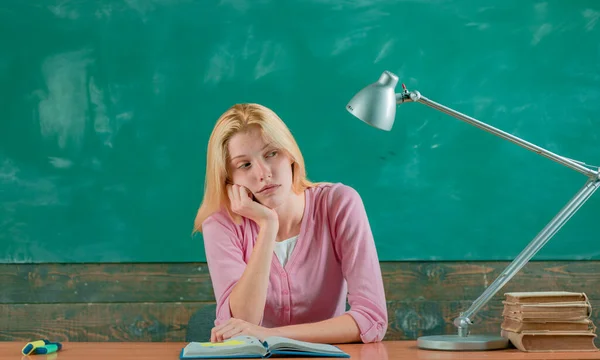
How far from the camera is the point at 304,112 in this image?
2771 millimetres

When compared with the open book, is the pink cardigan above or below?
above

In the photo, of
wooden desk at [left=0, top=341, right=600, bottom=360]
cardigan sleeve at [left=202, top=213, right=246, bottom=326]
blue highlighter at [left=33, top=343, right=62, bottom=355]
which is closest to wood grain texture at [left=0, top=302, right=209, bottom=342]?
cardigan sleeve at [left=202, top=213, right=246, bottom=326]

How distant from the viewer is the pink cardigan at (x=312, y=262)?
77.6 inches

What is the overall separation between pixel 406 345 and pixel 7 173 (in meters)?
1.72

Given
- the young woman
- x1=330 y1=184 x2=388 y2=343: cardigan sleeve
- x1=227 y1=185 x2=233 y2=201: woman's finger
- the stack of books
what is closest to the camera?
the stack of books

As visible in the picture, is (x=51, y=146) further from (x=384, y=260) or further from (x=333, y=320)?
(x=333, y=320)

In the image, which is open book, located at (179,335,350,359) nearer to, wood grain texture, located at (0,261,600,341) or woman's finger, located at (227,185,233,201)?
woman's finger, located at (227,185,233,201)

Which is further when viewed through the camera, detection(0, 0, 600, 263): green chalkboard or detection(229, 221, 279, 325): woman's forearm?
detection(0, 0, 600, 263): green chalkboard

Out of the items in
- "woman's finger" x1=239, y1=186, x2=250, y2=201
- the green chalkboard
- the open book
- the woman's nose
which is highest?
the green chalkboard

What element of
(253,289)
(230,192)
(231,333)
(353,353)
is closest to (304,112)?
(230,192)

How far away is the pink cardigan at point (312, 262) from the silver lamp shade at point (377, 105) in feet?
1.49

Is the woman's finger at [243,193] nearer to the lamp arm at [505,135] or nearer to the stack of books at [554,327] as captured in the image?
the lamp arm at [505,135]

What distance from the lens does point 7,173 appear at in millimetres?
2744

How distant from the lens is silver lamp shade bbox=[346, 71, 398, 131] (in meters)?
1.64
